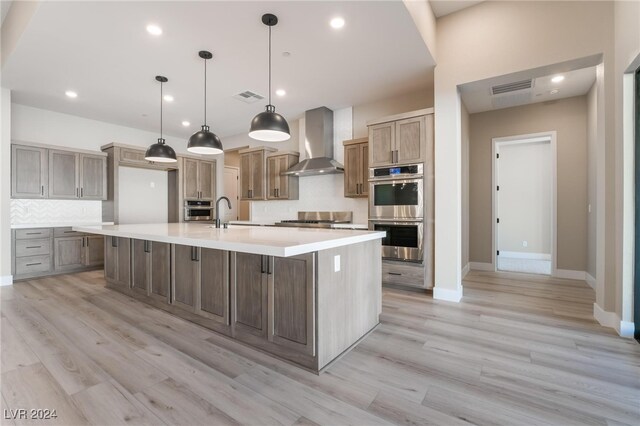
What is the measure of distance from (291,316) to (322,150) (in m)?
3.79

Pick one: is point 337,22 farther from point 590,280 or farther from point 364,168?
point 590,280

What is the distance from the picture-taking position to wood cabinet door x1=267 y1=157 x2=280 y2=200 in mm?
5934

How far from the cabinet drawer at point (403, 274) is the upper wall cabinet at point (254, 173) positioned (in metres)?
3.09

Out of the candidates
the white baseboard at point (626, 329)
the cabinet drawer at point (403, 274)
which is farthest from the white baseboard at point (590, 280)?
the cabinet drawer at point (403, 274)

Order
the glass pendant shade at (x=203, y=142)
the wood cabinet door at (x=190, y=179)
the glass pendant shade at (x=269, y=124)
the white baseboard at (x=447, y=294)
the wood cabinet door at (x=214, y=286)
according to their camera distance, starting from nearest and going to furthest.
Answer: the wood cabinet door at (x=214, y=286) → the glass pendant shade at (x=269, y=124) → the glass pendant shade at (x=203, y=142) → the white baseboard at (x=447, y=294) → the wood cabinet door at (x=190, y=179)

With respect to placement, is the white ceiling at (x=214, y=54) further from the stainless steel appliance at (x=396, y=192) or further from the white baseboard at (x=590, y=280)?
the white baseboard at (x=590, y=280)

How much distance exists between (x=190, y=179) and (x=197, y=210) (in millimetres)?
765

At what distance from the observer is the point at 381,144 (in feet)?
13.8

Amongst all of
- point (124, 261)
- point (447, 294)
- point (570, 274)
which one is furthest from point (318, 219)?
point (570, 274)

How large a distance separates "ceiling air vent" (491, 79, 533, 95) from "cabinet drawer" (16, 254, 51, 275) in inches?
296

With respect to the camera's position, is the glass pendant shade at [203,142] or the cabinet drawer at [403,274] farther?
the cabinet drawer at [403,274]

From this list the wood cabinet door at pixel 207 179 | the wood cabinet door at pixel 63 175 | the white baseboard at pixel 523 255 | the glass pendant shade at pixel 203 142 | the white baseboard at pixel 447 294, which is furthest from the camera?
the wood cabinet door at pixel 207 179

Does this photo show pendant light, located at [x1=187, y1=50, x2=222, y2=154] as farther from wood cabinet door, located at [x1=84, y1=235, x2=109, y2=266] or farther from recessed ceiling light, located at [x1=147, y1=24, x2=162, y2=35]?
wood cabinet door, located at [x1=84, y1=235, x2=109, y2=266]

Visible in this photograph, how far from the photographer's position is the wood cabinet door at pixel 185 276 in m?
2.76
